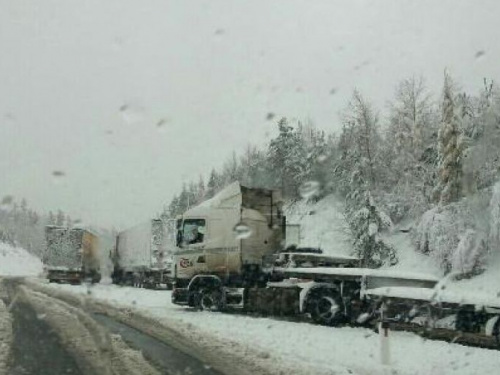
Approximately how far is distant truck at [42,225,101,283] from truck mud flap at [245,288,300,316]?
2854 centimetres

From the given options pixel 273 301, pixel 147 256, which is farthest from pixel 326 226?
pixel 273 301

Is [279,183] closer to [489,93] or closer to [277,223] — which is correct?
[489,93]

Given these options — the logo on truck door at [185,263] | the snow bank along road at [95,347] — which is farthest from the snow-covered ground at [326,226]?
the snow bank along road at [95,347]

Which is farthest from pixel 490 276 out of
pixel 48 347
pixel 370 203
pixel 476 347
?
pixel 48 347

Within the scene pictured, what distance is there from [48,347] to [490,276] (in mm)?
35749

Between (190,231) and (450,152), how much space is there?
33337 millimetres

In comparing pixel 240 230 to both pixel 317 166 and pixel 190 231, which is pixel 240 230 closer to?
pixel 190 231

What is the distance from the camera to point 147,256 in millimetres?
42875

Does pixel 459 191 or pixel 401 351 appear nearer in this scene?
pixel 401 351

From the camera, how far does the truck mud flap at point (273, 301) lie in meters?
18.5

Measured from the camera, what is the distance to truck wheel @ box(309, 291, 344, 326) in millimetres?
17328

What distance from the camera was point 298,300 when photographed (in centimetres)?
1838

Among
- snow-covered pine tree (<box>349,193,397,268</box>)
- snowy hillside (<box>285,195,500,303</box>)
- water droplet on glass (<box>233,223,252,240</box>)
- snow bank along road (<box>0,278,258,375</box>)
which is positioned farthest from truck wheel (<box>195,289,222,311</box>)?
snow-covered pine tree (<box>349,193,397,268</box>)

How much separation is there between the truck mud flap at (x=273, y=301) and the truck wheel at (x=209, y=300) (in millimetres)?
1129
